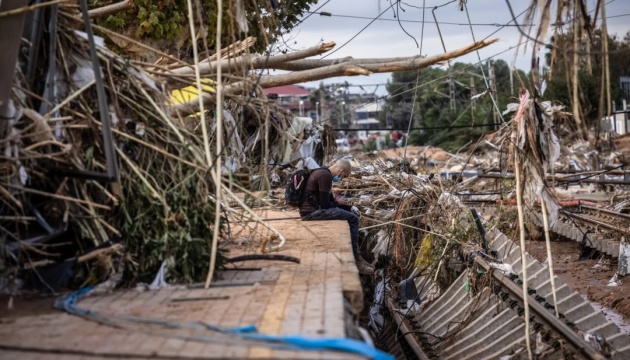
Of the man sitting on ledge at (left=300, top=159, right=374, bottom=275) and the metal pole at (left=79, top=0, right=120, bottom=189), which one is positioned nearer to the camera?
the metal pole at (left=79, top=0, right=120, bottom=189)

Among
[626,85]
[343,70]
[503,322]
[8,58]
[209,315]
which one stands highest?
[8,58]

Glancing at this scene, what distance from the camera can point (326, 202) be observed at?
14094 mm

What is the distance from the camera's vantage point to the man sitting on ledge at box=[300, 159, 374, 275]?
13844 mm

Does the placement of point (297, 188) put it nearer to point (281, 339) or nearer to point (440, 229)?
point (440, 229)

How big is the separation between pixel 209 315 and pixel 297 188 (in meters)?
7.17

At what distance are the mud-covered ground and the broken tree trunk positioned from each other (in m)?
6.18

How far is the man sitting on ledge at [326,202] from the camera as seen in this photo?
13844 millimetres

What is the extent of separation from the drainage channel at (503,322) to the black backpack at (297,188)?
8.28 feet

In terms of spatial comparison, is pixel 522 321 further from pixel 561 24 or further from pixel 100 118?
pixel 100 118

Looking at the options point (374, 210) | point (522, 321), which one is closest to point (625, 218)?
point (374, 210)

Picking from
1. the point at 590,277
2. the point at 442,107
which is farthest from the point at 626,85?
the point at 590,277

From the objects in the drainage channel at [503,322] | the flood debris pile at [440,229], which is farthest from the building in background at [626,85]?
the drainage channel at [503,322]

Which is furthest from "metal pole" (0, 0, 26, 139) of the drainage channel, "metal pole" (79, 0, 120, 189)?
the drainage channel

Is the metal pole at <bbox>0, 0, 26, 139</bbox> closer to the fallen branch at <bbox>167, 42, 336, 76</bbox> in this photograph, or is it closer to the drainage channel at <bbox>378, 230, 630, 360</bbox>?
the fallen branch at <bbox>167, 42, 336, 76</bbox>
